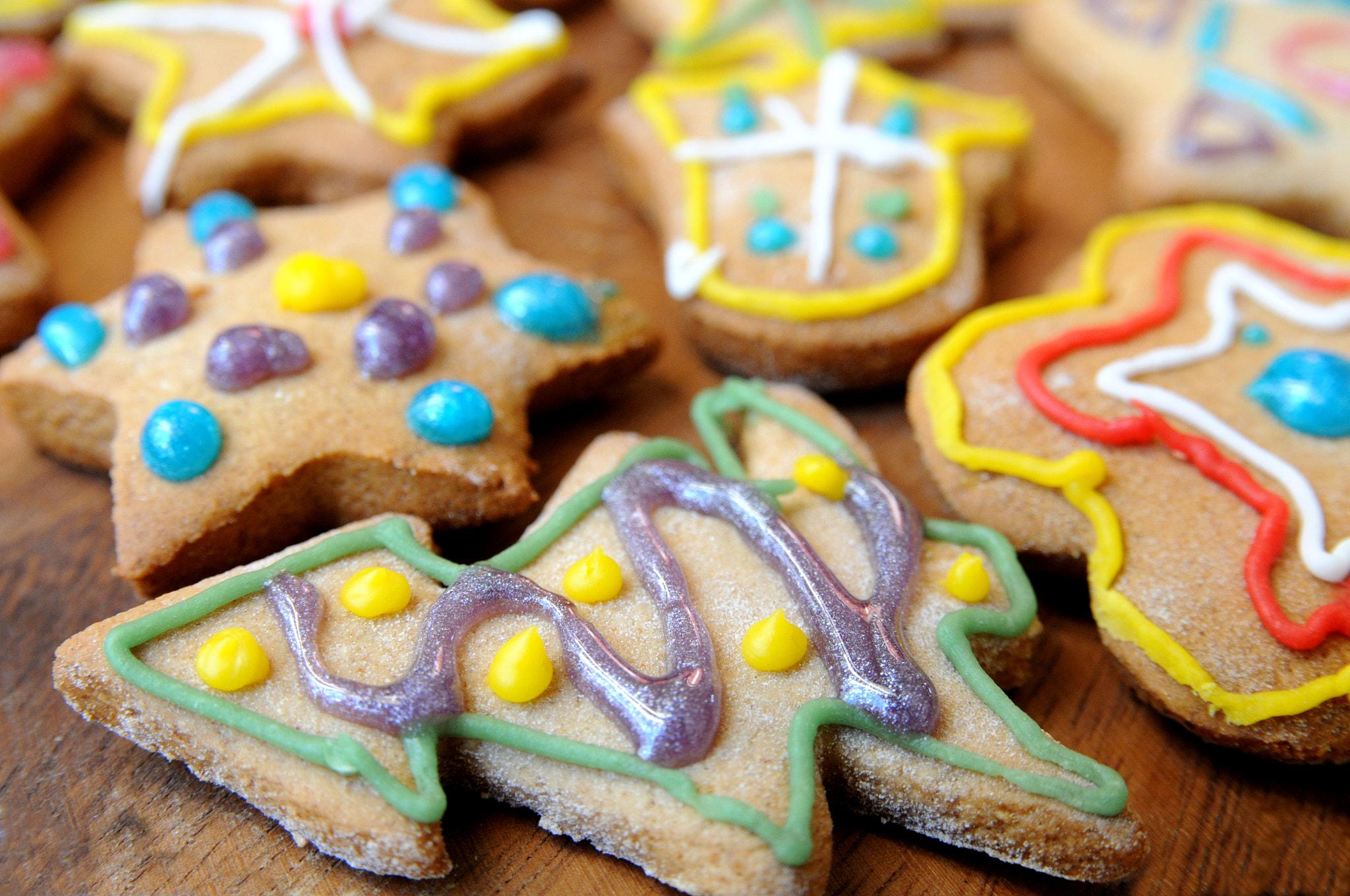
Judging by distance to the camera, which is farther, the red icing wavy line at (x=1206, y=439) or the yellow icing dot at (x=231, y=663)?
the red icing wavy line at (x=1206, y=439)

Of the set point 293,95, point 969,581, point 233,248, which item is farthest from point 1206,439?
point 293,95

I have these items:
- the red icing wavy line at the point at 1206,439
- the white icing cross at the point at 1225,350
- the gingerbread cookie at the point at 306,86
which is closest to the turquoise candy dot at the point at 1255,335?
the white icing cross at the point at 1225,350

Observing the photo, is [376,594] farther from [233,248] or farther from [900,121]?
[900,121]

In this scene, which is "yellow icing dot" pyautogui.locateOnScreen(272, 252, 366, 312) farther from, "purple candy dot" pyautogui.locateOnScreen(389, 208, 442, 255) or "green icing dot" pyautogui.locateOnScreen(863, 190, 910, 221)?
"green icing dot" pyautogui.locateOnScreen(863, 190, 910, 221)

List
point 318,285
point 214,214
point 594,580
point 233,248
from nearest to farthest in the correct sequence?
point 594,580 → point 318,285 → point 233,248 → point 214,214

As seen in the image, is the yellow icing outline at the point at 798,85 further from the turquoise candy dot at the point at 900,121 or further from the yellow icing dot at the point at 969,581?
the yellow icing dot at the point at 969,581

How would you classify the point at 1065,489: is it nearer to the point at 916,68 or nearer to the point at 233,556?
the point at 233,556

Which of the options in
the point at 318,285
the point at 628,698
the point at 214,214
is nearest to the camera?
the point at 628,698

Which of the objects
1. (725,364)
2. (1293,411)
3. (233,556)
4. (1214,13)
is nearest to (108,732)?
(233,556)
